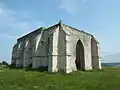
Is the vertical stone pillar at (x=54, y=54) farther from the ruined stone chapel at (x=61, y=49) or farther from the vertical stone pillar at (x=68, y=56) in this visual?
the vertical stone pillar at (x=68, y=56)

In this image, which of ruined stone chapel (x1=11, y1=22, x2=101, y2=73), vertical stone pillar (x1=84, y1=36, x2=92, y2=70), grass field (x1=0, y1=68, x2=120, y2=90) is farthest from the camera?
vertical stone pillar (x1=84, y1=36, x2=92, y2=70)

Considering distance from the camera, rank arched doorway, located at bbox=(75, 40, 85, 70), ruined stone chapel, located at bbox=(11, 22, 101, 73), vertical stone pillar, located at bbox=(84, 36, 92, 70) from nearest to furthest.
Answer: ruined stone chapel, located at bbox=(11, 22, 101, 73) → arched doorway, located at bbox=(75, 40, 85, 70) → vertical stone pillar, located at bbox=(84, 36, 92, 70)

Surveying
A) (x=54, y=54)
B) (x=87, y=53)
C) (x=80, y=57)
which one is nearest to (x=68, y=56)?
(x=54, y=54)

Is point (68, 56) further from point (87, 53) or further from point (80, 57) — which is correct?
point (87, 53)

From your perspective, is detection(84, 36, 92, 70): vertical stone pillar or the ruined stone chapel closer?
A: the ruined stone chapel

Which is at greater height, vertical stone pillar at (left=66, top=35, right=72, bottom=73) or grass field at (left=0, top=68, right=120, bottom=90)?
vertical stone pillar at (left=66, top=35, right=72, bottom=73)

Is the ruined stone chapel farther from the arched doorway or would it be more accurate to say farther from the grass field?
the grass field

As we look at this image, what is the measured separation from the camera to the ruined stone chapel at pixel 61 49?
97.4 ft

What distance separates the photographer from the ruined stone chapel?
1169 inches

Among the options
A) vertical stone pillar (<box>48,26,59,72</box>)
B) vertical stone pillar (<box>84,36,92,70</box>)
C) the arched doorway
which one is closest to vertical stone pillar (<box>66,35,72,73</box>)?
vertical stone pillar (<box>48,26,59,72</box>)

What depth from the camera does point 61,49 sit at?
30281mm

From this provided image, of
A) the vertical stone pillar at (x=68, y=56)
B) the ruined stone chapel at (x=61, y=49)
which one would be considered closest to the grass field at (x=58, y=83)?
the vertical stone pillar at (x=68, y=56)

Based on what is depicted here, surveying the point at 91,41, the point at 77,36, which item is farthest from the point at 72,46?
the point at 91,41

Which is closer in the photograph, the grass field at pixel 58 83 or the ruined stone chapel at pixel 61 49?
the grass field at pixel 58 83
